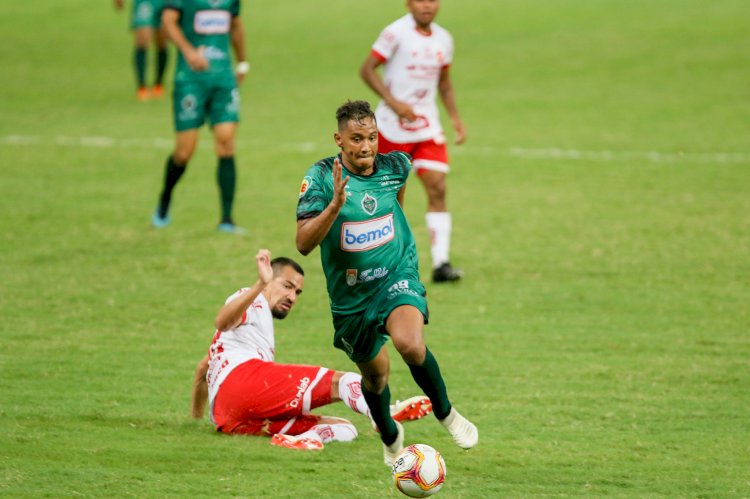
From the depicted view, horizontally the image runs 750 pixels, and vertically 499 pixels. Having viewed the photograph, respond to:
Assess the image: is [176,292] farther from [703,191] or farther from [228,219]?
[703,191]

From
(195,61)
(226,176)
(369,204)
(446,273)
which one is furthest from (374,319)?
(226,176)

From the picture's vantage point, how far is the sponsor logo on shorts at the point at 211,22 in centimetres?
1241

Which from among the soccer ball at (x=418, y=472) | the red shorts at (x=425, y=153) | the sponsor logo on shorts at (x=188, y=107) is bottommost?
the sponsor logo on shorts at (x=188, y=107)

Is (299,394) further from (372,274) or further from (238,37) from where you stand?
(238,37)

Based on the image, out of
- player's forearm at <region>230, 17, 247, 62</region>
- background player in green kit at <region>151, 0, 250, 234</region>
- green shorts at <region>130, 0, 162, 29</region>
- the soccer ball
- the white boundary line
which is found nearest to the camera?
the soccer ball

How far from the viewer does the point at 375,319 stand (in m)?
6.51

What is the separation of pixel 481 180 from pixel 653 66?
33.2ft

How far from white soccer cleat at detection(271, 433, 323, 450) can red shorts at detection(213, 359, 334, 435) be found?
0.50 ft

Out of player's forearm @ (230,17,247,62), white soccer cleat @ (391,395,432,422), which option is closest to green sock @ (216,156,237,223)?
player's forearm @ (230,17,247,62)

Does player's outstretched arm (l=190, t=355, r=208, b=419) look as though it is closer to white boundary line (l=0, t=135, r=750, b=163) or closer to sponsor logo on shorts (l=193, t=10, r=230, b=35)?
sponsor logo on shorts (l=193, t=10, r=230, b=35)

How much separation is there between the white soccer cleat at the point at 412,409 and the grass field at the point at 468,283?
0.15 m

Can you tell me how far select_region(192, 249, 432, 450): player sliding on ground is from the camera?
7.08m

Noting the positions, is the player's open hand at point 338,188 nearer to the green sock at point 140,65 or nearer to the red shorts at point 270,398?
the red shorts at point 270,398

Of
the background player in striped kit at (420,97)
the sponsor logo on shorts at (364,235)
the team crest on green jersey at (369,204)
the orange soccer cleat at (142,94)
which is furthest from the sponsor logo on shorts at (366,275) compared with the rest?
the orange soccer cleat at (142,94)
